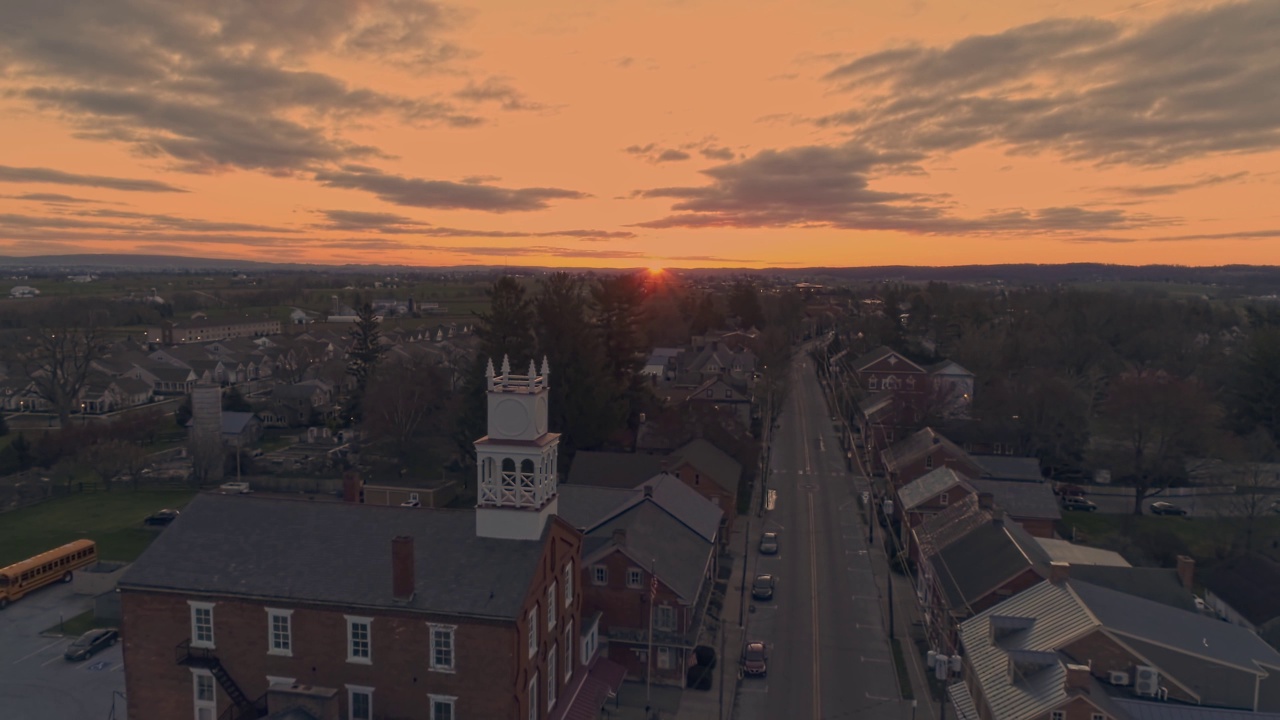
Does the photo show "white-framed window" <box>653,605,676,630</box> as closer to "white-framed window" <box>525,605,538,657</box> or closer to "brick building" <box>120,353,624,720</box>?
"brick building" <box>120,353,624,720</box>

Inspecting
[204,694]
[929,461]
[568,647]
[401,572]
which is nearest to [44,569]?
[204,694]

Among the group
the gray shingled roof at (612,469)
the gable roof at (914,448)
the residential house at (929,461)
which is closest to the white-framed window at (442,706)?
the gray shingled roof at (612,469)

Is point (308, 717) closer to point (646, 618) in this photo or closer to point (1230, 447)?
point (646, 618)

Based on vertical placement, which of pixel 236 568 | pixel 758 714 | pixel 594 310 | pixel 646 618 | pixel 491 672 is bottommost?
pixel 758 714

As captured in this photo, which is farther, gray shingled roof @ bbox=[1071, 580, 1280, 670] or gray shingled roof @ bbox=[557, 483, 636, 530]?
gray shingled roof @ bbox=[557, 483, 636, 530]

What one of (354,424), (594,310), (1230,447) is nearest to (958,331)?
(1230,447)

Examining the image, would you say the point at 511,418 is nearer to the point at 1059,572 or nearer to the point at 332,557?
the point at 332,557

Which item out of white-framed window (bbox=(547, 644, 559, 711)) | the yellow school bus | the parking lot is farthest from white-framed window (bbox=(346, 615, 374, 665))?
the yellow school bus

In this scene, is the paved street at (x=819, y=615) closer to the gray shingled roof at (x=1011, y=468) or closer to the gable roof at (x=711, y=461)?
the gable roof at (x=711, y=461)
